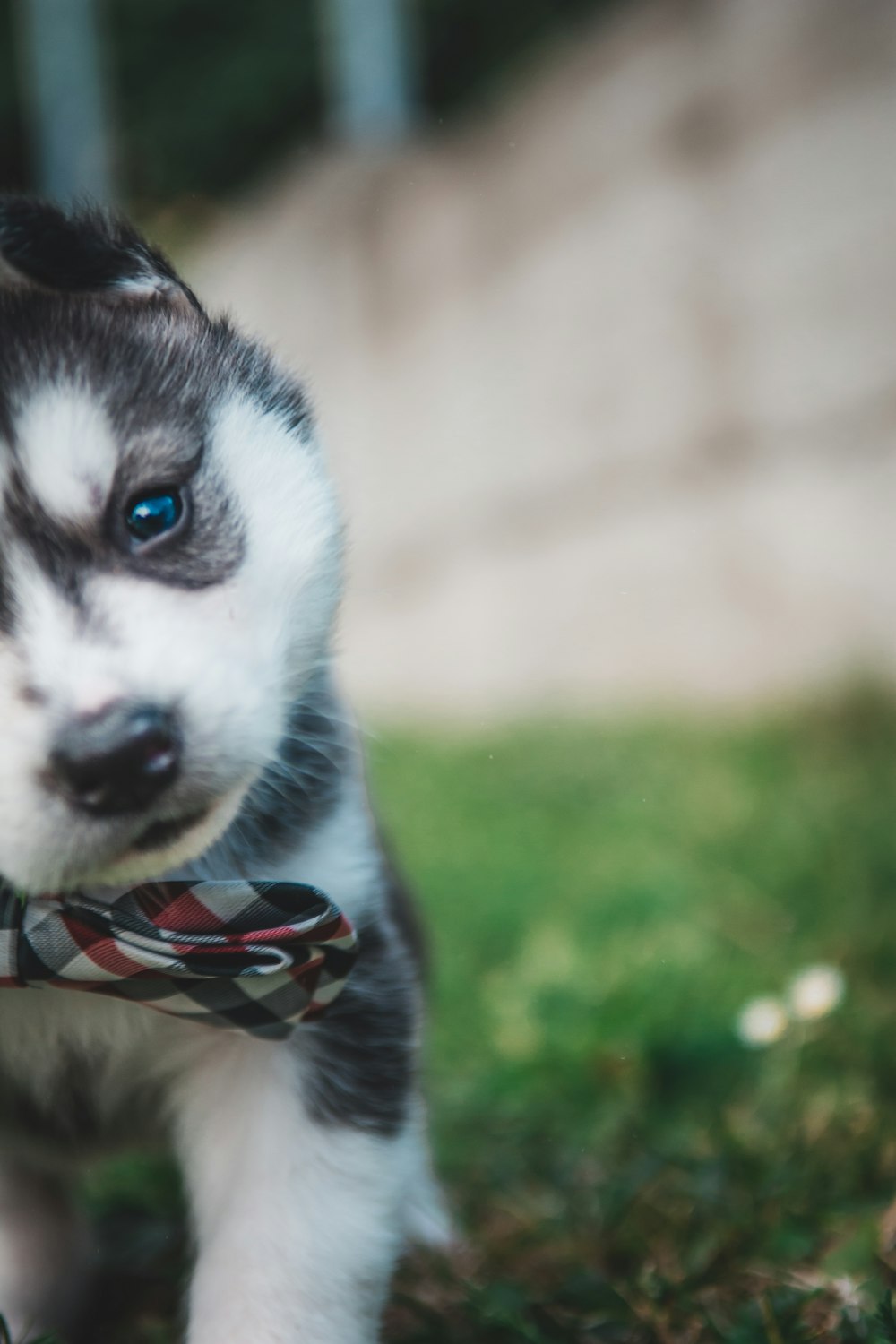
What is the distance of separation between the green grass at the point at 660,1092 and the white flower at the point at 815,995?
5 cm

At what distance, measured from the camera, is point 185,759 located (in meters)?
1.45

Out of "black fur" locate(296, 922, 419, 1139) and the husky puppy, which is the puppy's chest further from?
"black fur" locate(296, 922, 419, 1139)

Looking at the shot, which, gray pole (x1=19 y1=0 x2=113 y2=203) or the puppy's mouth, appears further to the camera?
gray pole (x1=19 y1=0 x2=113 y2=203)

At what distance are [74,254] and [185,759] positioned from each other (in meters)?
0.68

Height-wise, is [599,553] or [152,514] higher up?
[152,514]

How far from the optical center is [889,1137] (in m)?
2.24

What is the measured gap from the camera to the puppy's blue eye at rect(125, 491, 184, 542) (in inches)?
64.6

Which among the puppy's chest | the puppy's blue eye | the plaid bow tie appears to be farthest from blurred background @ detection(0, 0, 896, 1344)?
the plaid bow tie

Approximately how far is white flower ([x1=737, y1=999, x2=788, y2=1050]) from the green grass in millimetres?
57

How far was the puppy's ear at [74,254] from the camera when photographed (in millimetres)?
1663

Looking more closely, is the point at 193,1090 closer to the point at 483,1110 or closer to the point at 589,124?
the point at 483,1110

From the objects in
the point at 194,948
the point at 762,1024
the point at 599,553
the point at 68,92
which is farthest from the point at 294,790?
the point at 68,92

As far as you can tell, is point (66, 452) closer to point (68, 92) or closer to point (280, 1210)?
point (280, 1210)

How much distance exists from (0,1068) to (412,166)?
7495 mm
